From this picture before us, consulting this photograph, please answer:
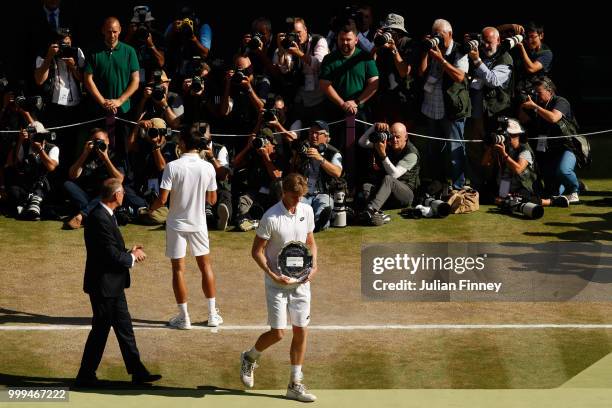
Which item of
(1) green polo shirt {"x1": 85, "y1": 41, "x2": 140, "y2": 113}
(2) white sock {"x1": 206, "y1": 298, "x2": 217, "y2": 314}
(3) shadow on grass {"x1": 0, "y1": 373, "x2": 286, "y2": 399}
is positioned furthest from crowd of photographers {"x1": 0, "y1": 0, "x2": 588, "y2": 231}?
(3) shadow on grass {"x1": 0, "y1": 373, "x2": 286, "y2": 399}

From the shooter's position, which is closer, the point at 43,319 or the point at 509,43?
the point at 43,319

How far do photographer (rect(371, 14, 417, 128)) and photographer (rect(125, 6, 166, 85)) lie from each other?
2684 mm

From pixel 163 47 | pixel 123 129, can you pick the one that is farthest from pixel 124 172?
pixel 163 47

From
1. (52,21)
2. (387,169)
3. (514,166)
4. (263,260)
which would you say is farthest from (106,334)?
(52,21)

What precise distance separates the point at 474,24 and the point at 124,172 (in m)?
7.58

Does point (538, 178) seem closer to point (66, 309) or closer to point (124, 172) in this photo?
point (124, 172)

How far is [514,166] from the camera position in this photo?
680 inches

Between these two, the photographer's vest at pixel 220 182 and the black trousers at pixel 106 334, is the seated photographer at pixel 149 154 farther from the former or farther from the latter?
the black trousers at pixel 106 334

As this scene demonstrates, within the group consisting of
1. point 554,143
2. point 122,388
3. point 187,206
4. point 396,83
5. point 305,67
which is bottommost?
point 122,388

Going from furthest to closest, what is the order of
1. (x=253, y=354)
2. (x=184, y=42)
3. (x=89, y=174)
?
(x=184, y=42), (x=89, y=174), (x=253, y=354)

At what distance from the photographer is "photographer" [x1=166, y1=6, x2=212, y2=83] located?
1836cm

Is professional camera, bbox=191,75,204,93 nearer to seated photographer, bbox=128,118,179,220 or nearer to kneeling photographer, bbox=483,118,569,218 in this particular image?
seated photographer, bbox=128,118,179,220

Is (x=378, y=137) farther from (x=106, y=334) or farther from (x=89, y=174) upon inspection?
(x=106, y=334)

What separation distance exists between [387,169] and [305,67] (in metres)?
1.64
